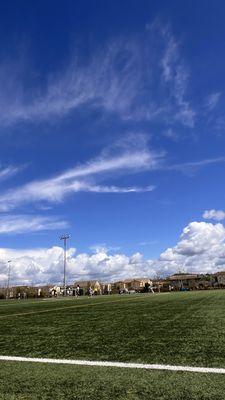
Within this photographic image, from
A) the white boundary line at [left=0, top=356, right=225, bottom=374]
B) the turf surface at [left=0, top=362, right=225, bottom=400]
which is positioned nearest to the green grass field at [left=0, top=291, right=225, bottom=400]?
the turf surface at [left=0, top=362, right=225, bottom=400]

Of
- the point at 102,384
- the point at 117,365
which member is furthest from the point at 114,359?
the point at 102,384

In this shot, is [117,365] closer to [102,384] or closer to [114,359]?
[114,359]

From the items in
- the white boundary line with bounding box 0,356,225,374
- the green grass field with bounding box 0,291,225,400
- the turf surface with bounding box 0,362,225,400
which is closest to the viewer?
the turf surface with bounding box 0,362,225,400

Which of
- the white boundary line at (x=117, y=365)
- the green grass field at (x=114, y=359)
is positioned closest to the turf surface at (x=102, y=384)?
the green grass field at (x=114, y=359)

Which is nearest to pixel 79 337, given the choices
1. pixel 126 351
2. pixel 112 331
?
pixel 112 331

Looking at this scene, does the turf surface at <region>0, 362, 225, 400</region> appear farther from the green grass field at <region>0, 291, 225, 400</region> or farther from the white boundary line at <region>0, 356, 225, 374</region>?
the white boundary line at <region>0, 356, 225, 374</region>

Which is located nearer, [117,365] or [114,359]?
[117,365]

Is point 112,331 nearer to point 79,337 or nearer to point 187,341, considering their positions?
point 79,337

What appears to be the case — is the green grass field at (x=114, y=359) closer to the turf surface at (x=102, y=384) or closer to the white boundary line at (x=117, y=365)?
the turf surface at (x=102, y=384)

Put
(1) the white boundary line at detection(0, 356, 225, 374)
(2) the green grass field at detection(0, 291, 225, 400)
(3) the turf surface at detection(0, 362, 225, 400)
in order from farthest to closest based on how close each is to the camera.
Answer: (1) the white boundary line at detection(0, 356, 225, 374)
(2) the green grass field at detection(0, 291, 225, 400)
(3) the turf surface at detection(0, 362, 225, 400)

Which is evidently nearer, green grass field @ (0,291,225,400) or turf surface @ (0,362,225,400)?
turf surface @ (0,362,225,400)

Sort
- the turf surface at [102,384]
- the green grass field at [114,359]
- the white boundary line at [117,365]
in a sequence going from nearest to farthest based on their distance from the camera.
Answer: the turf surface at [102,384] < the green grass field at [114,359] < the white boundary line at [117,365]

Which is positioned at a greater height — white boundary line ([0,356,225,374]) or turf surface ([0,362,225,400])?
white boundary line ([0,356,225,374])

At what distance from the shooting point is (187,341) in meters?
7.28
